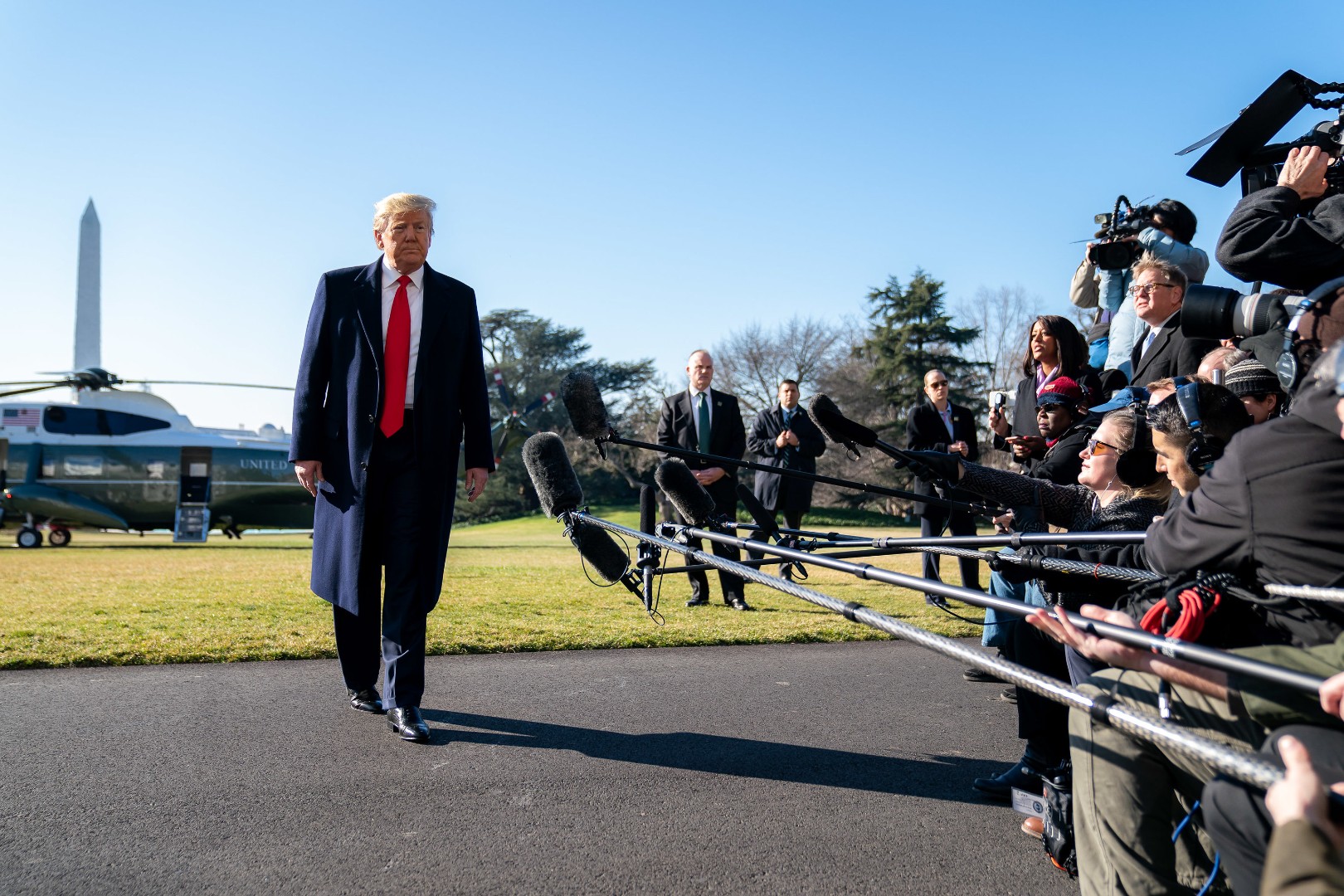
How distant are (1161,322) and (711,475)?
4319 millimetres

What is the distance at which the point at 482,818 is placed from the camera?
2.99 m

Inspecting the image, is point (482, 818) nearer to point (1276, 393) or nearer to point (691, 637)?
point (1276, 393)

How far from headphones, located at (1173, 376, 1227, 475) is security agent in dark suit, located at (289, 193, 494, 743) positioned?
2.90 meters

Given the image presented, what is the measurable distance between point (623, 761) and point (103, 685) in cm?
273

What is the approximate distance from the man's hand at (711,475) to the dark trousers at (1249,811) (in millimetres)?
6446

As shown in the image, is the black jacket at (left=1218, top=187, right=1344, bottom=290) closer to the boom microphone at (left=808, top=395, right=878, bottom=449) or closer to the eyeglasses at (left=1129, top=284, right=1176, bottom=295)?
the boom microphone at (left=808, top=395, right=878, bottom=449)

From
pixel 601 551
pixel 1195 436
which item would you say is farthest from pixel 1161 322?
pixel 601 551

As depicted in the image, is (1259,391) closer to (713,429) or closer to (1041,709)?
(1041,709)

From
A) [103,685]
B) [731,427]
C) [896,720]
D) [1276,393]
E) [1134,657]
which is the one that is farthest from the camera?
[731,427]

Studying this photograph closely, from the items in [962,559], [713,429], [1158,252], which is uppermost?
[1158,252]

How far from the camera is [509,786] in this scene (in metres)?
3.30

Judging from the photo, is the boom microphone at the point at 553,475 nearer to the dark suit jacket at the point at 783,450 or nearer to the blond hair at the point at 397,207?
the blond hair at the point at 397,207

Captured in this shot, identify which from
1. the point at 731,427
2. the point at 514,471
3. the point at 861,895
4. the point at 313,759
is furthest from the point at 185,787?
the point at 514,471

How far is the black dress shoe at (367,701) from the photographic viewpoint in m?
4.29
